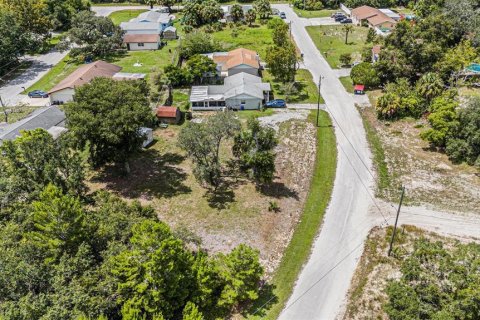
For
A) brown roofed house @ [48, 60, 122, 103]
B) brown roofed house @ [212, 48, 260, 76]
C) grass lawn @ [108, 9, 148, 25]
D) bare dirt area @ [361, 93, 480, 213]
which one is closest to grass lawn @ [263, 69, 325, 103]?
brown roofed house @ [212, 48, 260, 76]

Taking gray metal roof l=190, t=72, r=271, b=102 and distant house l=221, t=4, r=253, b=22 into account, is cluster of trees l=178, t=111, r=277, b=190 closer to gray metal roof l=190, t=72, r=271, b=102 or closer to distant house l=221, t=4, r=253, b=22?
gray metal roof l=190, t=72, r=271, b=102

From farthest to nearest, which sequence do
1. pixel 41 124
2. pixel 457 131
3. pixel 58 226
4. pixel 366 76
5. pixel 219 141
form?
pixel 366 76
pixel 41 124
pixel 457 131
pixel 219 141
pixel 58 226

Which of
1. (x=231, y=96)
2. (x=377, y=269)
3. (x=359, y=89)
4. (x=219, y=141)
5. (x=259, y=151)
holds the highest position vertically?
(x=219, y=141)

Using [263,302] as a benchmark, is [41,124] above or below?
above

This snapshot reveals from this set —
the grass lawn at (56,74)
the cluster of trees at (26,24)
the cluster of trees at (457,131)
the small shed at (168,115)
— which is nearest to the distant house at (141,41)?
the grass lawn at (56,74)

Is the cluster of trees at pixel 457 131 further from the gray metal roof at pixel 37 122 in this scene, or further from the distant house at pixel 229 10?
the distant house at pixel 229 10

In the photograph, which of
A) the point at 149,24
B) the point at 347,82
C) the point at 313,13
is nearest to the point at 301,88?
the point at 347,82

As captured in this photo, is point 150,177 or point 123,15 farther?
point 123,15

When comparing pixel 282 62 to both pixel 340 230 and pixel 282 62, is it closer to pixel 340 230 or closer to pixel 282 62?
pixel 282 62
